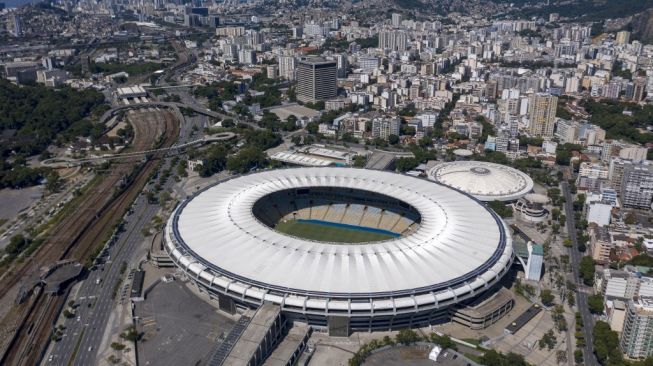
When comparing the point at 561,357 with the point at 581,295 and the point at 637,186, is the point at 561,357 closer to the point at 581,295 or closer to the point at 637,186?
the point at 581,295

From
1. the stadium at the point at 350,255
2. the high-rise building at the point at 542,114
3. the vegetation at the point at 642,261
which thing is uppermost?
the high-rise building at the point at 542,114

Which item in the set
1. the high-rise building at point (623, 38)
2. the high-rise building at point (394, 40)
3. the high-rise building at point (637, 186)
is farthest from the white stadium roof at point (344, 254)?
the high-rise building at point (623, 38)

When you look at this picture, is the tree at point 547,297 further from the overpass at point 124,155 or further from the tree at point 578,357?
the overpass at point 124,155

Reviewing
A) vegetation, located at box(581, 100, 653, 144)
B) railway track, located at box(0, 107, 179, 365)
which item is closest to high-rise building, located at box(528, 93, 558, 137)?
vegetation, located at box(581, 100, 653, 144)

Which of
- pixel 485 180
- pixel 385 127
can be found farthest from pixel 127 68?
pixel 485 180

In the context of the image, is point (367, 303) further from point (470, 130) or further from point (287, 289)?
point (470, 130)

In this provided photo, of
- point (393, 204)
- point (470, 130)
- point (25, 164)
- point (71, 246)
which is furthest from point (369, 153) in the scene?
point (25, 164)
